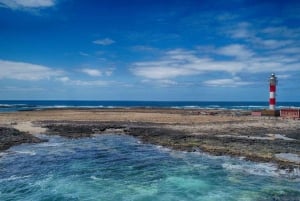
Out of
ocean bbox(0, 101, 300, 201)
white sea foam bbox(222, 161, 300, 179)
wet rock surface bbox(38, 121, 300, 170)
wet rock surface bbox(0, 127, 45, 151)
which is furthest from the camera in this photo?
wet rock surface bbox(0, 127, 45, 151)

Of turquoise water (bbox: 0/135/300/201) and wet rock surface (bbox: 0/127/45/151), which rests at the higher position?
wet rock surface (bbox: 0/127/45/151)

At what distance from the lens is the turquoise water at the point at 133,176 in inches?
625

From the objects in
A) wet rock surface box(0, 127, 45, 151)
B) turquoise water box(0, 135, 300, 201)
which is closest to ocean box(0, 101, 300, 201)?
turquoise water box(0, 135, 300, 201)

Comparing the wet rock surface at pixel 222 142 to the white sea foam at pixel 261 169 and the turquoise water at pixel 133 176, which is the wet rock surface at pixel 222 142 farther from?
the turquoise water at pixel 133 176

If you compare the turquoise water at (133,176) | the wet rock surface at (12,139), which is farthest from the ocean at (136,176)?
the wet rock surface at (12,139)

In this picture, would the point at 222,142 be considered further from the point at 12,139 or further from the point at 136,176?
the point at 12,139

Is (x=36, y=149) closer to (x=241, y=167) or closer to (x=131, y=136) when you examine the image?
(x=131, y=136)

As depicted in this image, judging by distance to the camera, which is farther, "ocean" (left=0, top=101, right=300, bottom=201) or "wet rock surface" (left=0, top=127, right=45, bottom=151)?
"wet rock surface" (left=0, top=127, right=45, bottom=151)

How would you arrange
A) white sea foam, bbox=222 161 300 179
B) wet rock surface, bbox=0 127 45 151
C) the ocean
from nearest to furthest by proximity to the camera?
1. the ocean
2. white sea foam, bbox=222 161 300 179
3. wet rock surface, bbox=0 127 45 151

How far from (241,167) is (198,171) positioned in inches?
107

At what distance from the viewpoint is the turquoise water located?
15867 millimetres

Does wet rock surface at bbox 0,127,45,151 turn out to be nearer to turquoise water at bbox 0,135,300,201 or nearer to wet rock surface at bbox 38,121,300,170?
turquoise water at bbox 0,135,300,201

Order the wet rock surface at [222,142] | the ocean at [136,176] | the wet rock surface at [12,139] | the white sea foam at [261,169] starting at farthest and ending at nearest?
the wet rock surface at [12,139]
the wet rock surface at [222,142]
the white sea foam at [261,169]
the ocean at [136,176]

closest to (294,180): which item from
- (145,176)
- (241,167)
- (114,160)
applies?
(241,167)
